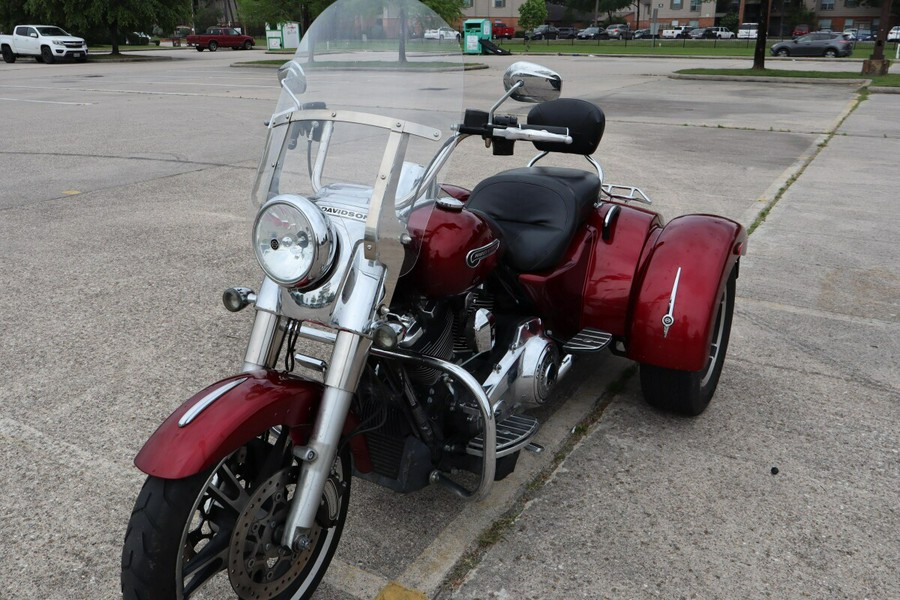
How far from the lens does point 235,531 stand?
220 centimetres

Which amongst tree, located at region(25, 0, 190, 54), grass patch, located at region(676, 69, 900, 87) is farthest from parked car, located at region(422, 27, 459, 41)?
tree, located at region(25, 0, 190, 54)

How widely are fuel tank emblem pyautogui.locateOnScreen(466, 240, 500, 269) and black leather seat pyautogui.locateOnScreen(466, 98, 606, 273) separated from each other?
427 mm

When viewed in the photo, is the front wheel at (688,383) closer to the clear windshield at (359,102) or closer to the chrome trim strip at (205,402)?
the clear windshield at (359,102)

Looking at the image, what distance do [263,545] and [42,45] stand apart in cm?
3626

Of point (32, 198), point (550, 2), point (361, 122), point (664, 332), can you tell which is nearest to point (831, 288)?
point (664, 332)

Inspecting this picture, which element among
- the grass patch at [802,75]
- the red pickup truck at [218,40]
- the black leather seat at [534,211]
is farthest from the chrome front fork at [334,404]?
the red pickup truck at [218,40]

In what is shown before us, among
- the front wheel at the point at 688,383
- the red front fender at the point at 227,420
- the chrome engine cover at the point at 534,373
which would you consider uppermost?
the red front fender at the point at 227,420

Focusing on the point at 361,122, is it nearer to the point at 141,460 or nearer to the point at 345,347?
the point at 345,347

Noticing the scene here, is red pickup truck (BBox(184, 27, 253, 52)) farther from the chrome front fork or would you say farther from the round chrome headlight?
the chrome front fork

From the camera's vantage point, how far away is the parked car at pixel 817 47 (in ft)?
135

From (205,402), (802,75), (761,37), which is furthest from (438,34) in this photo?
(761,37)

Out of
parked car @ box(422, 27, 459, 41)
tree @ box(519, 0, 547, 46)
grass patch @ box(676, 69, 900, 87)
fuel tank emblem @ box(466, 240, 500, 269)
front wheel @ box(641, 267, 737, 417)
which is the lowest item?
front wheel @ box(641, 267, 737, 417)

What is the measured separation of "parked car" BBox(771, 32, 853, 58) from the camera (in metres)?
41.1

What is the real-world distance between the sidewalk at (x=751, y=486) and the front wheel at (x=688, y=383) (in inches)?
3.7
